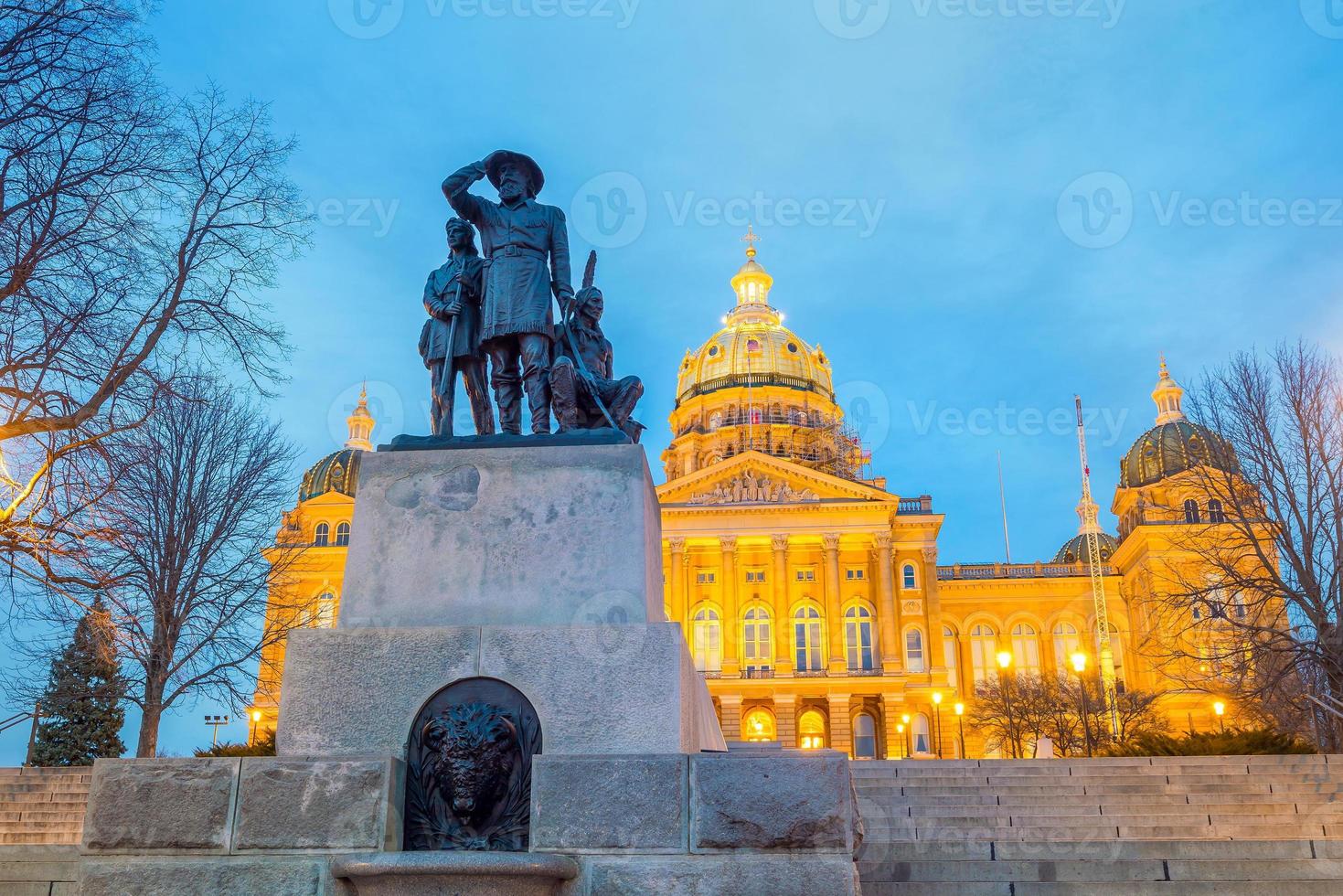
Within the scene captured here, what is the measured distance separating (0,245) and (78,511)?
3.92 metres

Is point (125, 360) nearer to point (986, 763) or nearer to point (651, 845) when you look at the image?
point (651, 845)

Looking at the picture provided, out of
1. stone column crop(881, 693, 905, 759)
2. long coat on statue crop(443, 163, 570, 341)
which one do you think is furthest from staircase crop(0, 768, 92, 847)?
stone column crop(881, 693, 905, 759)

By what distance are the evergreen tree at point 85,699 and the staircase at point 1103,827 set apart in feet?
39.2

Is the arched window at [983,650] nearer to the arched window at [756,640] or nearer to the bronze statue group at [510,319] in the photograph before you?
the arched window at [756,640]

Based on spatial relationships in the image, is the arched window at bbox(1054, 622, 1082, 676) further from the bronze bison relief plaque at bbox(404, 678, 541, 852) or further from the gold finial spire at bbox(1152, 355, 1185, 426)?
the bronze bison relief plaque at bbox(404, 678, 541, 852)

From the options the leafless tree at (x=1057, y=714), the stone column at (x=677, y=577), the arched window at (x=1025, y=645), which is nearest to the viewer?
the leafless tree at (x=1057, y=714)

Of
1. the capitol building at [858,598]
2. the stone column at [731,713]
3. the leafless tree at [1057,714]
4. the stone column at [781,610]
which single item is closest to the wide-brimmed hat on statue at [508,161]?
the leafless tree at [1057,714]

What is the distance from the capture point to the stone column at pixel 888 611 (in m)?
61.9

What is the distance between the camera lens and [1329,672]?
2178 centimetres

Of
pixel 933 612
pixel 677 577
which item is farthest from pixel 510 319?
pixel 933 612

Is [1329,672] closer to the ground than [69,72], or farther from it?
closer to the ground

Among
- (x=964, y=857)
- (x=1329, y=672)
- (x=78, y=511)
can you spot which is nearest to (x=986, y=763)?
(x=1329, y=672)

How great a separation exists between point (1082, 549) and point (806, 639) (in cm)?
3132

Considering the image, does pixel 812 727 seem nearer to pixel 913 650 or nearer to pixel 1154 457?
pixel 913 650
